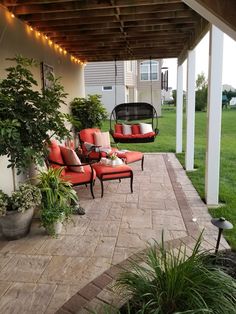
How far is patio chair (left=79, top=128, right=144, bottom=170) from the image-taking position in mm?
5978

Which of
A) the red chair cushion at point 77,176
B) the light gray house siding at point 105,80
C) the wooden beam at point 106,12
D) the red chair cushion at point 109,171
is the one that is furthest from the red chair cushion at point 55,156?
the light gray house siding at point 105,80

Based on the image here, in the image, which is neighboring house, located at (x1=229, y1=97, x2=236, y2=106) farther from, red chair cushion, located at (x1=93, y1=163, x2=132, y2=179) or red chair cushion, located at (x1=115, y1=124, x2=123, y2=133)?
red chair cushion, located at (x1=93, y1=163, x2=132, y2=179)

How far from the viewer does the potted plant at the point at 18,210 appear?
3234 mm

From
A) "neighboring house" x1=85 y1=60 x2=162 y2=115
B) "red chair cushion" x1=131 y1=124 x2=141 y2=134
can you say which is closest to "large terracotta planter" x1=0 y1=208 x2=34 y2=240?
"red chair cushion" x1=131 y1=124 x2=141 y2=134

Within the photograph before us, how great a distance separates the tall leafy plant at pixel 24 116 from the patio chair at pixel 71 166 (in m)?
1.13

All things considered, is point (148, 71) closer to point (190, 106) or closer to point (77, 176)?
point (190, 106)

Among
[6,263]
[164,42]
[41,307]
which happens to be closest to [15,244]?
[6,263]

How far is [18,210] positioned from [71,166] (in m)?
1.41

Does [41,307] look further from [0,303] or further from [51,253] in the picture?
[51,253]

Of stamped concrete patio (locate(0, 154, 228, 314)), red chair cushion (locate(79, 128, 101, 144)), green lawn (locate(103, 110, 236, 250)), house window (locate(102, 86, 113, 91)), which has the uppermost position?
house window (locate(102, 86, 113, 91))

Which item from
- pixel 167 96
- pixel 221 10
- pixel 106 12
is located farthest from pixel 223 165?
pixel 167 96

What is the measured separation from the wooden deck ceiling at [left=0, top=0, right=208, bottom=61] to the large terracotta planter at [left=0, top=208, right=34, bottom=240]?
261cm

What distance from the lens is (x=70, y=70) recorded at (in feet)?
25.3

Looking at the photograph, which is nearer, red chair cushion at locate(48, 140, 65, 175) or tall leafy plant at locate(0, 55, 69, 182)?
tall leafy plant at locate(0, 55, 69, 182)
